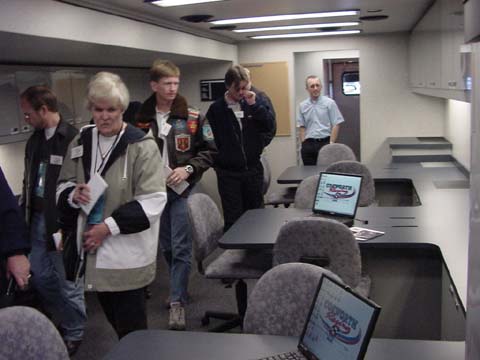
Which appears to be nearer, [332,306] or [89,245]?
[332,306]

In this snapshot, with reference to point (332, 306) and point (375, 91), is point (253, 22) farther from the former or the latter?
point (332, 306)

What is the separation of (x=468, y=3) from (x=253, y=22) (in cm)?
449

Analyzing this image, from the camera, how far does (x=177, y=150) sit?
11.3 ft

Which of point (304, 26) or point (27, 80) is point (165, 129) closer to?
point (27, 80)

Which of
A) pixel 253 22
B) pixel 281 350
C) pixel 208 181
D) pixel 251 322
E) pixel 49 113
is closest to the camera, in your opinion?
pixel 281 350

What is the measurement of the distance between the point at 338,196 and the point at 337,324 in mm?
1917

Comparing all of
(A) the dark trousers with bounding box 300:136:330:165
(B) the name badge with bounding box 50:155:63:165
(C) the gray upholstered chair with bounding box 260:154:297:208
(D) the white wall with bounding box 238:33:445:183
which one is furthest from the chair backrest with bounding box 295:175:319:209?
(D) the white wall with bounding box 238:33:445:183

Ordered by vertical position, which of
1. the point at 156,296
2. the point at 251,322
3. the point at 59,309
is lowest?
the point at 156,296

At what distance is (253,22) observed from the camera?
522cm

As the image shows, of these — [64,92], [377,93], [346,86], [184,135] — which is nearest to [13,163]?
[64,92]

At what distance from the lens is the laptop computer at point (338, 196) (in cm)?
320

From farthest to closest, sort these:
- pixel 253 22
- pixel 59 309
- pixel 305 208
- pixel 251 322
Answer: pixel 253 22 < pixel 305 208 < pixel 59 309 < pixel 251 322

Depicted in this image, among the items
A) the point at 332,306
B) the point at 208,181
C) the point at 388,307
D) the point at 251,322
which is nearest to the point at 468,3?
the point at 332,306

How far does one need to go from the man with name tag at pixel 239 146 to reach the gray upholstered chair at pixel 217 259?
872 millimetres
